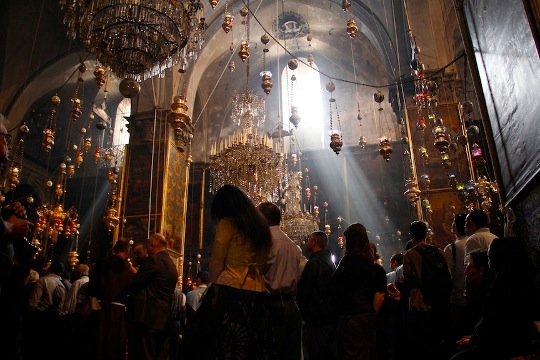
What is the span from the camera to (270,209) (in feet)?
10.4

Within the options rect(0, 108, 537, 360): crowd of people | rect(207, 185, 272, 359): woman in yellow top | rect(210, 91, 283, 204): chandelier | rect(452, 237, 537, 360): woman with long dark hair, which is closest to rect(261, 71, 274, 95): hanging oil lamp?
rect(210, 91, 283, 204): chandelier

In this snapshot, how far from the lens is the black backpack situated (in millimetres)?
3377

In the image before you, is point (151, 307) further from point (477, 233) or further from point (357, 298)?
point (477, 233)

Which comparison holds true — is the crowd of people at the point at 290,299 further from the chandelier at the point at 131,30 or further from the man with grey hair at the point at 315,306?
the chandelier at the point at 131,30

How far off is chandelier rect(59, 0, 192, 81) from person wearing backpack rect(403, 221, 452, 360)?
11.7 feet

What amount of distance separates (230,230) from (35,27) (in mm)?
11074

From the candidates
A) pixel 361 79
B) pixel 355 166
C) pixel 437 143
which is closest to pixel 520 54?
pixel 437 143

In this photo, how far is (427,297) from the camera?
11.2ft

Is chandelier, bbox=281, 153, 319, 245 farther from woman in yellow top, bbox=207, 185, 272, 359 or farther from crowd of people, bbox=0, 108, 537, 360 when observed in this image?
woman in yellow top, bbox=207, 185, 272, 359

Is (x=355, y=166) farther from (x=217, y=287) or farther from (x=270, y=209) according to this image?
(x=217, y=287)

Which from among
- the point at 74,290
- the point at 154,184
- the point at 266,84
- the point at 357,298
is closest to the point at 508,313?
the point at 357,298

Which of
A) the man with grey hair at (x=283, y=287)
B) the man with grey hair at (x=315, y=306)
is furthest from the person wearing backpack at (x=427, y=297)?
the man with grey hair at (x=283, y=287)

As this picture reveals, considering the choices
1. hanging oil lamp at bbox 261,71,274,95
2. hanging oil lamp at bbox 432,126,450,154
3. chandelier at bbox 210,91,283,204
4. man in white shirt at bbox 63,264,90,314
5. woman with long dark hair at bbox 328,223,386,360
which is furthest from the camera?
chandelier at bbox 210,91,283,204

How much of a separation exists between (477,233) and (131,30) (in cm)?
403
